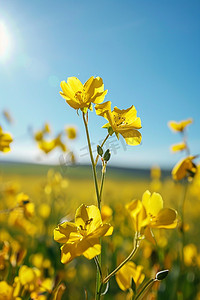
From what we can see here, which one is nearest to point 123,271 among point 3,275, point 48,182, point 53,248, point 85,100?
point 3,275

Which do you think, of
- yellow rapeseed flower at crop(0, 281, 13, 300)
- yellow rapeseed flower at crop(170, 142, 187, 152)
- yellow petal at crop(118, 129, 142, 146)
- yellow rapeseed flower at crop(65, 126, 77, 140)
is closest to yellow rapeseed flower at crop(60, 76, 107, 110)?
yellow petal at crop(118, 129, 142, 146)

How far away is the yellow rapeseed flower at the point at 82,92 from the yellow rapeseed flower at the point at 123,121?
2.8 inches

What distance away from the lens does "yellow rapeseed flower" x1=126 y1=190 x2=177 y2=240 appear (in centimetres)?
74

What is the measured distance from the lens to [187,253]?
233 cm

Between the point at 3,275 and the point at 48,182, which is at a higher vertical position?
the point at 48,182

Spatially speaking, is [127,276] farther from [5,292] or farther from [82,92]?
[82,92]

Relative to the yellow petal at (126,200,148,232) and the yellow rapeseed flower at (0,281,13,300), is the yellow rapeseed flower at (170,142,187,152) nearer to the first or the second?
the yellow petal at (126,200,148,232)

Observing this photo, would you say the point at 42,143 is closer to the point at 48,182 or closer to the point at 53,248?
the point at 48,182

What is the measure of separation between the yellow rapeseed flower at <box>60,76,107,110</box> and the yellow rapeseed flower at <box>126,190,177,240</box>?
34cm

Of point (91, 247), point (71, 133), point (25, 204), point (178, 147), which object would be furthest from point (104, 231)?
point (71, 133)

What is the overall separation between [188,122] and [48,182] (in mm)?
1553

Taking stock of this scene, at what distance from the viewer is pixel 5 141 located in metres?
1.24

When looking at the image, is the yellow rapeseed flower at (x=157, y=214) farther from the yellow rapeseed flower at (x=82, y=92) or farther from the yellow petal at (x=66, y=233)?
the yellow rapeseed flower at (x=82, y=92)

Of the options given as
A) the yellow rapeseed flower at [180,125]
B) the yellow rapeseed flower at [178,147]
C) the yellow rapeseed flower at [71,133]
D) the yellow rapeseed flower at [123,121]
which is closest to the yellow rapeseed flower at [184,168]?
the yellow rapeseed flower at [178,147]
